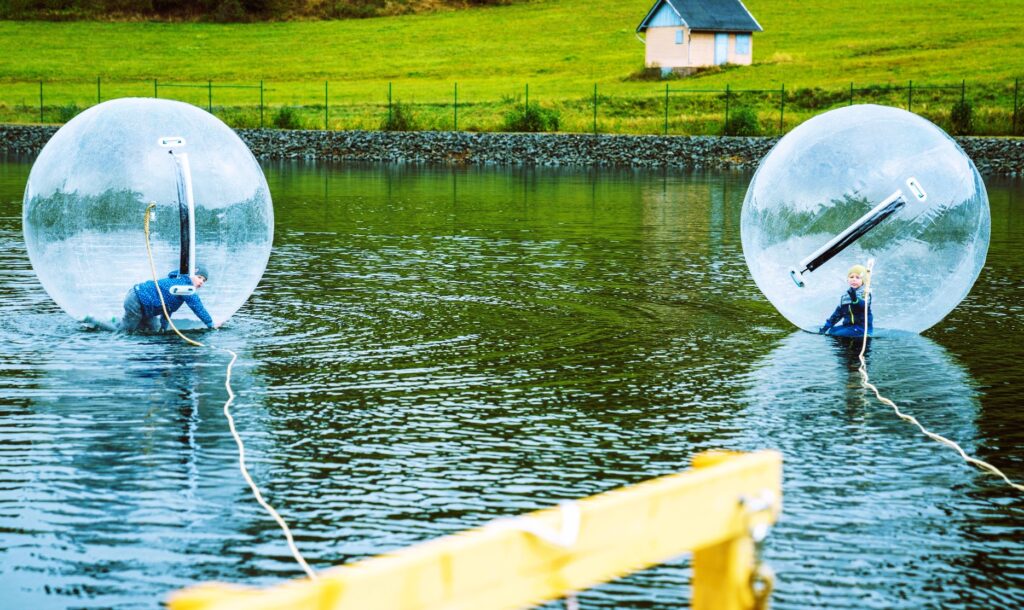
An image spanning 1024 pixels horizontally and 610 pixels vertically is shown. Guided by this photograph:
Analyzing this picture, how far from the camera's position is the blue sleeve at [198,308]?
13.8m

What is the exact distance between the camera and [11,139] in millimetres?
55500

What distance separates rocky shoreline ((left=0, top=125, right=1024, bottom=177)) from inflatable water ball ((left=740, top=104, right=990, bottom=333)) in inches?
1407

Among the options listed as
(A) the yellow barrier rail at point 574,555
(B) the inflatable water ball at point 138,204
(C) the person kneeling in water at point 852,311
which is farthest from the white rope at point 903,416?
(B) the inflatable water ball at point 138,204

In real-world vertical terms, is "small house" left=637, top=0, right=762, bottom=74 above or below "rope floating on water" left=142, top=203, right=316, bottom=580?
above

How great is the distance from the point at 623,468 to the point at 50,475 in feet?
12.6

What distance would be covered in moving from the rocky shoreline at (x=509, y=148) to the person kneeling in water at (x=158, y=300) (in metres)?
37.6

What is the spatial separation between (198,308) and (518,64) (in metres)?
73.0

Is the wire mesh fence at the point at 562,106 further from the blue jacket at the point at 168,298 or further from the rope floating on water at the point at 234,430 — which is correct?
the rope floating on water at the point at 234,430

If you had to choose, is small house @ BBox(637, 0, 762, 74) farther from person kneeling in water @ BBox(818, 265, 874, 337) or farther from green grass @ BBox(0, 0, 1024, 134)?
person kneeling in water @ BBox(818, 265, 874, 337)

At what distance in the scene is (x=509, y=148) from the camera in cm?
5269

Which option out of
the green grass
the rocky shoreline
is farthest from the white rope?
the green grass

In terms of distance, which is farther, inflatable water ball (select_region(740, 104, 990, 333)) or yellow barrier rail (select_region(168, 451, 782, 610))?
inflatable water ball (select_region(740, 104, 990, 333))

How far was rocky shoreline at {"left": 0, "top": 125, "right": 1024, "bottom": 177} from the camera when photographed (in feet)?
169

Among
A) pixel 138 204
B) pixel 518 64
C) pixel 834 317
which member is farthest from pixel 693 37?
pixel 138 204
